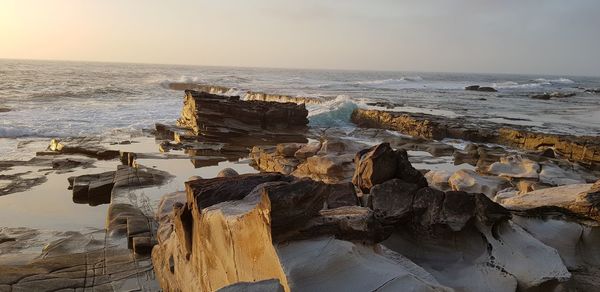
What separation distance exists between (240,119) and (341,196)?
50.1 ft

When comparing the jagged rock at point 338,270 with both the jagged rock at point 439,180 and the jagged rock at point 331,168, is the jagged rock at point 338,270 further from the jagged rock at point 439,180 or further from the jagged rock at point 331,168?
the jagged rock at point 331,168

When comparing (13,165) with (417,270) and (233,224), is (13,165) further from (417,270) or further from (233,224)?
(417,270)

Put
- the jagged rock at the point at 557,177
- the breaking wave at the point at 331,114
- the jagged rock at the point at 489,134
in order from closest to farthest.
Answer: the jagged rock at the point at 557,177 → the jagged rock at the point at 489,134 → the breaking wave at the point at 331,114

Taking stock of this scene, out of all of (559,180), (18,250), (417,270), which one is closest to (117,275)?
(18,250)

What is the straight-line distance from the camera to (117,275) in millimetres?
5500

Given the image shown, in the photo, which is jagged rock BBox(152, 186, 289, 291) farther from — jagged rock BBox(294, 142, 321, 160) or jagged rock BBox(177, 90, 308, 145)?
jagged rock BBox(177, 90, 308, 145)

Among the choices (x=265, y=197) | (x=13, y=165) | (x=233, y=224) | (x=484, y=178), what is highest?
(x=265, y=197)

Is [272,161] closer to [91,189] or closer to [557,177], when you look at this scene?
[91,189]

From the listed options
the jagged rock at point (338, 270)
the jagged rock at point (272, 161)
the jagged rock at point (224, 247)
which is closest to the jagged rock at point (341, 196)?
the jagged rock at point (224, 247)

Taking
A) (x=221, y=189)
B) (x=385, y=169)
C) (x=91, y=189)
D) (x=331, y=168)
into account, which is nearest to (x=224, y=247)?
(x=221, y=189)

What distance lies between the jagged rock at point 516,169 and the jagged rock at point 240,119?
8.54 meters

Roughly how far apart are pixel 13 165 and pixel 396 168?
10.4 meters

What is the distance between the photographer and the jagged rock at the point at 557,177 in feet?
30.2

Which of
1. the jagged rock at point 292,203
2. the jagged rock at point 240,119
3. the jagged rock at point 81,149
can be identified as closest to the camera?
the jagged rock at point 292,203
